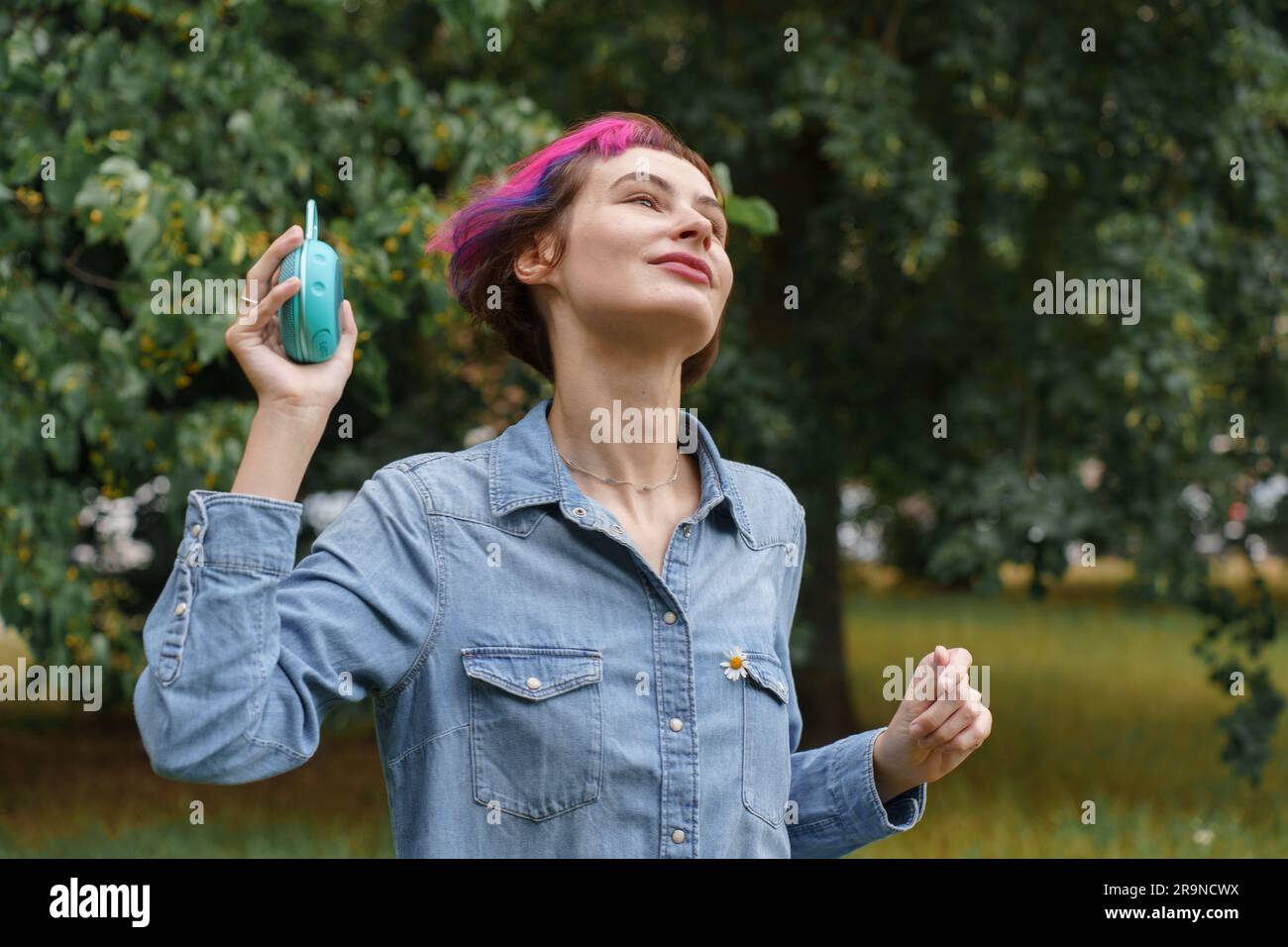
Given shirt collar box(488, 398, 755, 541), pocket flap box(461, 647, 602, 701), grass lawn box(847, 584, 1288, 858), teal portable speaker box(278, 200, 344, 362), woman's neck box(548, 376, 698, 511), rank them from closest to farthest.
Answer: teal portable speaker box(278, 200, 344, 362)
pocket flap box(461, 647, 602, 701)
shirt collar box(488, 398, 755, 541)
woman's neck box(548, 376, 698, 511)
grass lawn box(847, 584, 1288, 858)

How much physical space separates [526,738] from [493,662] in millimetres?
97

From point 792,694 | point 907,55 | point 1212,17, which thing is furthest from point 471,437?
point 792,694

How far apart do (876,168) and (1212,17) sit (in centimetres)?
162

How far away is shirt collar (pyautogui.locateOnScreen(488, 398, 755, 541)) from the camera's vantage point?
1.73 metres

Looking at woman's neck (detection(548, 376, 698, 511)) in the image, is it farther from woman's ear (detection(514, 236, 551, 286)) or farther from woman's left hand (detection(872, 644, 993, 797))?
woman's left hand (detection(872, 644, 993, 797))

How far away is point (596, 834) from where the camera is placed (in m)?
1.63

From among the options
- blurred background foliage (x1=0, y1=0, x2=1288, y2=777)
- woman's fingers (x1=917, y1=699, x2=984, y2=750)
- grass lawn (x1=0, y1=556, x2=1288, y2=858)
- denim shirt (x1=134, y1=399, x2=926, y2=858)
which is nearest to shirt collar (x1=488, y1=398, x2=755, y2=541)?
denim shirt (x1=134, y1=399, x2=926, y2=858)

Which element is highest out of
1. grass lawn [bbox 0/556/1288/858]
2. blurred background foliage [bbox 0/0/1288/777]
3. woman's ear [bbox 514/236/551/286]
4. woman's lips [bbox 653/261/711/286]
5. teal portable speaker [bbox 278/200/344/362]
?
blurred background foliage [bbox 0/0/1288/777]

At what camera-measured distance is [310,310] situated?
149cm

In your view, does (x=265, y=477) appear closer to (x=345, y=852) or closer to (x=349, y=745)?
(x=345, y=852)

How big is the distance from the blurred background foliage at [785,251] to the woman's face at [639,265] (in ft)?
6.39

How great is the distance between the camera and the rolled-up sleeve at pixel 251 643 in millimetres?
1384

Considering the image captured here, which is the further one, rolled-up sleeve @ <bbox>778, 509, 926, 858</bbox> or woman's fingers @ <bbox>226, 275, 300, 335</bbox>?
rolled-up sleeve @ <bbox>778, 509, 926, 858</bbox>

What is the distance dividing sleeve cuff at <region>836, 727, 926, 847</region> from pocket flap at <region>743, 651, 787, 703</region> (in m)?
0.17
